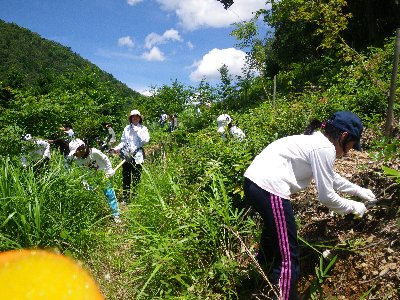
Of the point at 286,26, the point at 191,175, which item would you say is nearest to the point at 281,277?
the point at 191,175

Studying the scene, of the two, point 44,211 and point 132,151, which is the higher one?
point 132,151

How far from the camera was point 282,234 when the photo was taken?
2.16 metres

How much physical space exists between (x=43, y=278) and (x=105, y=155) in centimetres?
223

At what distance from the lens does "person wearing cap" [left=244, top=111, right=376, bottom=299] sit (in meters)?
2.07

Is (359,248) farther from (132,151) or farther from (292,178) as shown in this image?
(132,151)

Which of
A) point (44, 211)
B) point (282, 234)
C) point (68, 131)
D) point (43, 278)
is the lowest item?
point (43, 278)

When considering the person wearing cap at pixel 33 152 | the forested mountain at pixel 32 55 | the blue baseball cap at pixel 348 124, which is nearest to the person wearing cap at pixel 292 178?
the blue baseball cap at pixel 348 124

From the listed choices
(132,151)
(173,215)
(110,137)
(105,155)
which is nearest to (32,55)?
(110,137)

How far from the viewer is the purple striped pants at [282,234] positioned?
2.14m

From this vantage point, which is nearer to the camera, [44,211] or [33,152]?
[44,211]

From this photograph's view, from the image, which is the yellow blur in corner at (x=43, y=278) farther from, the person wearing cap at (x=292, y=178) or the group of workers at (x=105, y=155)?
the person wearing cap at (x=292, y=178)

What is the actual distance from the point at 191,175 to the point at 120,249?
123cm

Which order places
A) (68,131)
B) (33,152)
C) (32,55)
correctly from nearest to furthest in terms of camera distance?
(33,152), (68,131), (32,55)

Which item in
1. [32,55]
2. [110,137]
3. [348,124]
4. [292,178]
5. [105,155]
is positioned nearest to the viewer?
[348,124]
